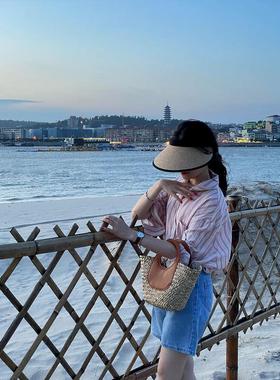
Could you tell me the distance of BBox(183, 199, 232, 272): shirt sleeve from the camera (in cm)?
224

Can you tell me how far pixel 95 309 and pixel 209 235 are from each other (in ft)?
12.0

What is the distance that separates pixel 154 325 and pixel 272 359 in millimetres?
2115

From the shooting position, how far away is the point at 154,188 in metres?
2.50

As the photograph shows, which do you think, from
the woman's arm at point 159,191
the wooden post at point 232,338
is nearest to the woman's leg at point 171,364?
the woman's arm at point 159,191

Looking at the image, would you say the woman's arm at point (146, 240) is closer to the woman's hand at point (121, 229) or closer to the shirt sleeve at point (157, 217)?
the woman's hand at point (121, 229)

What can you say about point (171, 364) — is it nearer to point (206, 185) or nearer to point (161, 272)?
point (161, 272)

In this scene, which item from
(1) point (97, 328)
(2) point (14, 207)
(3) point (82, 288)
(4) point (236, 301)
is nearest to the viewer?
(4) point (236, 301)

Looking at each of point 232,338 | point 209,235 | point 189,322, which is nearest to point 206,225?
point 209,235

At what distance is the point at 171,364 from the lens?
2336 mm

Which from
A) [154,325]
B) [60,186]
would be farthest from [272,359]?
[60,186]

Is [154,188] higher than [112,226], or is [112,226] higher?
[154,188]

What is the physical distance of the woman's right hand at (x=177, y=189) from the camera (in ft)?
7.62

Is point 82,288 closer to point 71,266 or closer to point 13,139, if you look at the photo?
point 71,266

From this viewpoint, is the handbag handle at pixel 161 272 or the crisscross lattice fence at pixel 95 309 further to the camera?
the crisscross lattice fence at pixel 95 309
